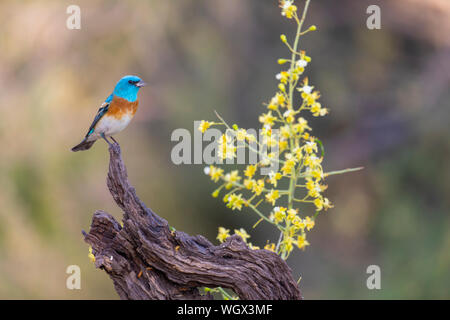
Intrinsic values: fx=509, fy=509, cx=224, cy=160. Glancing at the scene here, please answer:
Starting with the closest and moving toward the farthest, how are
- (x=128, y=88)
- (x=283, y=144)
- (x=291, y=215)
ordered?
(x=291, y=215) < (x=283, y=144) < (x=128, y=88)

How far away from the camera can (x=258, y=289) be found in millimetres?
1367

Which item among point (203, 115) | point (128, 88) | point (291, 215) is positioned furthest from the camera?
point (203, 115)

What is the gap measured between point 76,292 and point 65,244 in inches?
15.9

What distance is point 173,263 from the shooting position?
54.1 inches

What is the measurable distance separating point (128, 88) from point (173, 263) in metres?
0.71

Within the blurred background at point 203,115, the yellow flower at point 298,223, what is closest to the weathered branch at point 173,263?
the yellow flower at point 298,223

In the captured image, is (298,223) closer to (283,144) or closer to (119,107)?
(283,144)

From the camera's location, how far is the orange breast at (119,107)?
71.8 inches

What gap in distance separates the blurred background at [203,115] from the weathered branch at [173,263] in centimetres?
185

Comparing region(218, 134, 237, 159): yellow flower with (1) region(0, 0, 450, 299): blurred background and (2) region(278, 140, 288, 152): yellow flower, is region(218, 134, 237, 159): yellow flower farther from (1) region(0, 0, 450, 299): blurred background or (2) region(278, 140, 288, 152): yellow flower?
(1) region(0, 0, 450, 299): blurred background

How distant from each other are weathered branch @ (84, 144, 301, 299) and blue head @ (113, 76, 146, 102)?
1.48 ft

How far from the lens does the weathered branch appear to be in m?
1.37

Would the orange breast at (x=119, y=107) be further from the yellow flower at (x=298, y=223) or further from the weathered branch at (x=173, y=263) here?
the yellow flower at (x=298, y=223)

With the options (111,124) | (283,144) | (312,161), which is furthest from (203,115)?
(312,161)
